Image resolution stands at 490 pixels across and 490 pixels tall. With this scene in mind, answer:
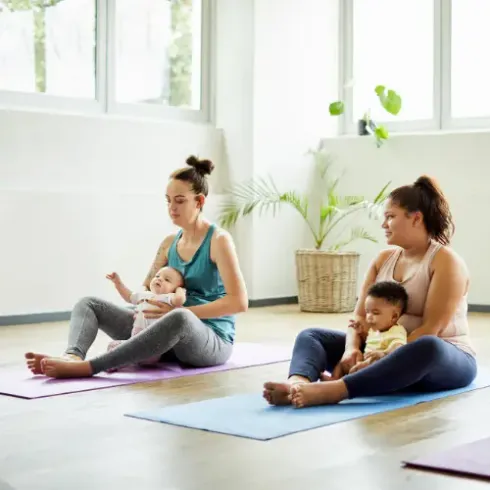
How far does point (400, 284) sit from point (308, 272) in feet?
10.1

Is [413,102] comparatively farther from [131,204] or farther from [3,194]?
[3,194]

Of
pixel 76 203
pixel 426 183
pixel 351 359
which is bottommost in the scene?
pixel 351 359

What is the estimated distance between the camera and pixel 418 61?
6.76 metres

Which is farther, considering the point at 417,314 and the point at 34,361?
the point at 34,361

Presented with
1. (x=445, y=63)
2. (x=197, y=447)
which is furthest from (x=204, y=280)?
(x=445, y=63)

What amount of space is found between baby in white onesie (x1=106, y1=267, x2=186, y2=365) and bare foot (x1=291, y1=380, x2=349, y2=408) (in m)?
0.86

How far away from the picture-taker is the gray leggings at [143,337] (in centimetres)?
338

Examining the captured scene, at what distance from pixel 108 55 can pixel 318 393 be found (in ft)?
12.2

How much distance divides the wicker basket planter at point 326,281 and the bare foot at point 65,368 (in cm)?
295

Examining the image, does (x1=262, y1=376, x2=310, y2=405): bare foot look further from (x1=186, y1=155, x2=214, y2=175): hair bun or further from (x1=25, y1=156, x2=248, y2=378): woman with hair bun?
(x1=186, y1=155, x2=214, y2=175): hair bun

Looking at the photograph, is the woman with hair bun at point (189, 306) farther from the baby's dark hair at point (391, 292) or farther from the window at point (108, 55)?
the window at point (108, 55)

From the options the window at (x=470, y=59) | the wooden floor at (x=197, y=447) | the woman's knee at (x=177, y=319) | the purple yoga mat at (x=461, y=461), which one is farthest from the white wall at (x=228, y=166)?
the purple yoga mat at (x=461, y=461)

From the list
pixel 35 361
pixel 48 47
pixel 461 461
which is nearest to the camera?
pixel 461 461

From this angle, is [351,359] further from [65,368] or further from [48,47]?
[48,47]
